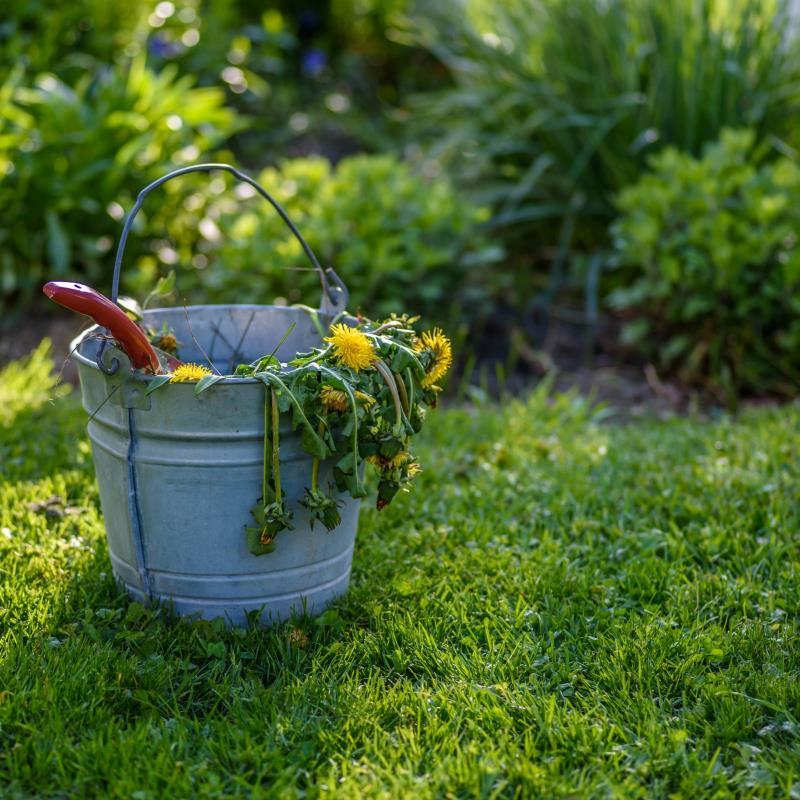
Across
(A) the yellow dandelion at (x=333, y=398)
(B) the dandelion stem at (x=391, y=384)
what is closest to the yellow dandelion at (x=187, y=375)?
(A) the yellow dandelion at (x=333, y=398)

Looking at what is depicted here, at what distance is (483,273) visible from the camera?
13.9 ft

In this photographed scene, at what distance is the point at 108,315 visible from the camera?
1.62 m

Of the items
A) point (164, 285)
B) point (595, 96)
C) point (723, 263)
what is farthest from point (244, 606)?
point (595, 96)

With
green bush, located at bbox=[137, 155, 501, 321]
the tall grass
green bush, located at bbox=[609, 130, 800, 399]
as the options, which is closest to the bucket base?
green bush, located at bbox=[137, 155, 501, 321]

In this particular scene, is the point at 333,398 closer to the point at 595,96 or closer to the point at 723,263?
the point at 723,263

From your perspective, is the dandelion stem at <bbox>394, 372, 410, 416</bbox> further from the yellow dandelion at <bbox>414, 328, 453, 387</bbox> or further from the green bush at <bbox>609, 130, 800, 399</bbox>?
the green bush at <bbox>609, 130, 800, 399</bbox>

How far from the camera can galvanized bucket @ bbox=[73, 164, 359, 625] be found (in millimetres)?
1677

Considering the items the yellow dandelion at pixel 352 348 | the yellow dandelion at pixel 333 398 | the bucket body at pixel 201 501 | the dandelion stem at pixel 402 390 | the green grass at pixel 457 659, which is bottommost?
the green grass at pixel 457 659

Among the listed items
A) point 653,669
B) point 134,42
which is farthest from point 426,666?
point 134,42

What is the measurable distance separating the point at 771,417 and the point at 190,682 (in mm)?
2332

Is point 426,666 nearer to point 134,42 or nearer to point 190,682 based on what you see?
point 190,682

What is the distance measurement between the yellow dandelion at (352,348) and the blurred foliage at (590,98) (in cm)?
266

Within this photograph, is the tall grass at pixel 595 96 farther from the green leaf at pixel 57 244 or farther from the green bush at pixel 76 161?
the green leaf at pixel 57 244

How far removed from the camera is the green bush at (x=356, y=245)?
349 cm
